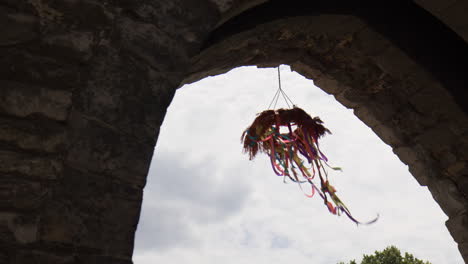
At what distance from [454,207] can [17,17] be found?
354 centimetres

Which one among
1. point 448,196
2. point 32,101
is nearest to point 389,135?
point 448,196

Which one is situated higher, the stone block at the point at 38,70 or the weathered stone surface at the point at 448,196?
the weathered stone surface at the point at 448,196

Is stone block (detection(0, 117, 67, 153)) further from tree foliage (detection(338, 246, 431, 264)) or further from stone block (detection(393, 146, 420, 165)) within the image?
tree foliage (detection(338, 246, 431, 264))

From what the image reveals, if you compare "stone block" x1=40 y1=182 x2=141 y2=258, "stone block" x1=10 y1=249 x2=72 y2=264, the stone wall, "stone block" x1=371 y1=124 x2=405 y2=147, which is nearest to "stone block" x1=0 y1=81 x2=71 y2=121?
the stone wall

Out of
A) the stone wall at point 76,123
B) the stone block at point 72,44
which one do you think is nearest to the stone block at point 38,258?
the stone wall at point 76,123

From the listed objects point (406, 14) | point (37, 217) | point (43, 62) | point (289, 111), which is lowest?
point (37, 217)

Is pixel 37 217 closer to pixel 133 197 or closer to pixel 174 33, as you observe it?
pixel 133 197

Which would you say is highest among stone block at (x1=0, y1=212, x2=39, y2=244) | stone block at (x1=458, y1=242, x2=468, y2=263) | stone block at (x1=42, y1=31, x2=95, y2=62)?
stone block at (x1=42, y1=31, x2=95, y2=62)

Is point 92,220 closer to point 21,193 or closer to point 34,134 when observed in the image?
point 21,193

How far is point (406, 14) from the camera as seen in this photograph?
355cm

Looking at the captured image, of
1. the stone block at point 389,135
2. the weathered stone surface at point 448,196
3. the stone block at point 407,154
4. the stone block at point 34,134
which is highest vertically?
the stone block at point 389,135

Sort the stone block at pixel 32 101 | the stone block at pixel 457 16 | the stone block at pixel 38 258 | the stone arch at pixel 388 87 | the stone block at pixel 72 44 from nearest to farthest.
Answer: the stone block at pixel 38 258
the stone block at pixel 32 101
the stone block at pixel 72 44
the stone block at pixel 457 16
the stone arch at pixel 388 87

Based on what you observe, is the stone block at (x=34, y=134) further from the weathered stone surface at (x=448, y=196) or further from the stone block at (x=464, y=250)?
the stone block at (x=464, y=250)

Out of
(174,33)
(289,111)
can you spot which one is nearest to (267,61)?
(289,111)
